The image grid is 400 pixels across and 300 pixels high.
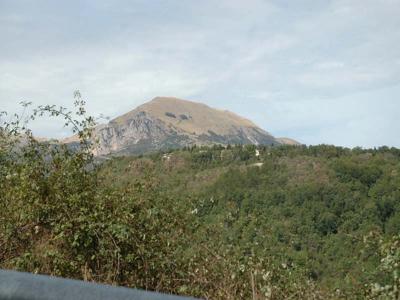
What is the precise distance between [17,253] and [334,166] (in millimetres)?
131227

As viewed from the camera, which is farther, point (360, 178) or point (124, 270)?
point (360, 178)

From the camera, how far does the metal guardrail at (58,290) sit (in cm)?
174

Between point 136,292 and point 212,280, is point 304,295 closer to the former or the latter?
point 212,280

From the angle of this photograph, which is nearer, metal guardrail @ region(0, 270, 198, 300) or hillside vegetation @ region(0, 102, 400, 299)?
metal guardrail @ region(0, 270, 198, 300)

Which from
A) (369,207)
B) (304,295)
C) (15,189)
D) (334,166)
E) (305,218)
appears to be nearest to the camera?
(304,295)

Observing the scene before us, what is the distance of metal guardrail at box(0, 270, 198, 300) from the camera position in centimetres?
174

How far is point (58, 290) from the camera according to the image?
1.86m

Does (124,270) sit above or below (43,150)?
below

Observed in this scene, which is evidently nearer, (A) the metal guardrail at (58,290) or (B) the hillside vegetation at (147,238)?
(A) the metal guardrail at (58,290)

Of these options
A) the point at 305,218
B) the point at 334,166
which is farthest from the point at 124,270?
the point at 334,166

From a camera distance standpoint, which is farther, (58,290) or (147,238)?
(147,238)

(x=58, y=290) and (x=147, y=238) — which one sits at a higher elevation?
(x=58, y=290)

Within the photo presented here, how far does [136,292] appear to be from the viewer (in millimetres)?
1739

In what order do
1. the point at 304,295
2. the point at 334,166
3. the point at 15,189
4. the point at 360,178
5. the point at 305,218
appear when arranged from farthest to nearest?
the point at 334,166
the point at 360,178
the point at 305,218
the point at 15,189
the point at 304,295
